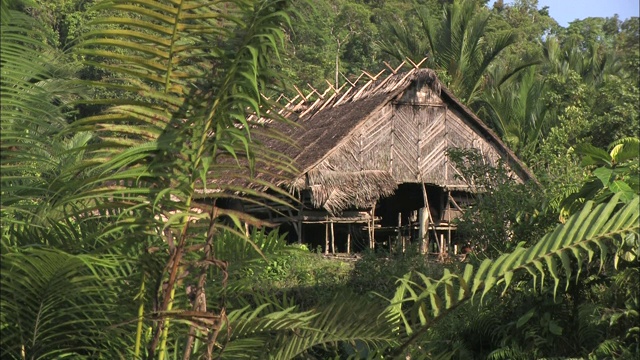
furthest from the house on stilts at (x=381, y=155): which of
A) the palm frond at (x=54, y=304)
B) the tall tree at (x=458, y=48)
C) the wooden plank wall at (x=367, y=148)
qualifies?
the palm frond at (x=54, y=304)

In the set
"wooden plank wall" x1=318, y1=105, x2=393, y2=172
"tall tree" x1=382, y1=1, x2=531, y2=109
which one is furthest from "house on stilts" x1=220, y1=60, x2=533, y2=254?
"tall tree" x1=382, y1=1, x2=531, y2=109

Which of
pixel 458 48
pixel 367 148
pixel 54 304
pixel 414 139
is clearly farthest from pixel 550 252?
pixel 458 48

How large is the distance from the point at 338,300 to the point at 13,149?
3.27 feet

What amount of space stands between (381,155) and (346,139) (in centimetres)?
112

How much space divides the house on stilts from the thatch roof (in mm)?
19

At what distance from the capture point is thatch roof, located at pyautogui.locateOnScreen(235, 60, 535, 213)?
1742cm

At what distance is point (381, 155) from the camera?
1883cm

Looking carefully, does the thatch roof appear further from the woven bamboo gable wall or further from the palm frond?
the palm frond

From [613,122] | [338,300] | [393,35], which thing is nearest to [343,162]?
[613,122]

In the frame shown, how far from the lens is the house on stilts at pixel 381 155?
17.9 m

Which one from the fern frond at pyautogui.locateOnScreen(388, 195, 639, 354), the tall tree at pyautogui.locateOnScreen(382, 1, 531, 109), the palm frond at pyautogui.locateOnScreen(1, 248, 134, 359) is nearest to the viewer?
the palm frond at pyautogui.locateOnScreen(1, 248, 134, 359)

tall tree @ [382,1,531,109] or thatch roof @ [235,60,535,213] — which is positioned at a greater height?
tall tree @ [382,1,531,109]

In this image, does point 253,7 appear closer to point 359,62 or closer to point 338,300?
point 338,300

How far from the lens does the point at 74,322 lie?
7.72 feet
